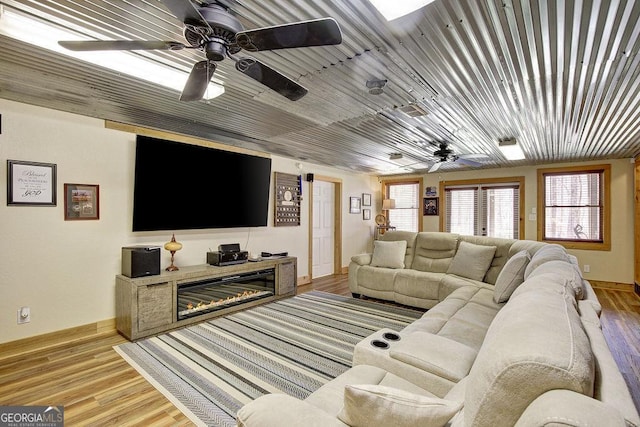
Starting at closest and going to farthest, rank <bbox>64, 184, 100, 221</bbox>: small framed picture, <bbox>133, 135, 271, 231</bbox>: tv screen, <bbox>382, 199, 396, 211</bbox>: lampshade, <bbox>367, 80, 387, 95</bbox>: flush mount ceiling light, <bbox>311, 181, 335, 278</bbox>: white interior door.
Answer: <bbox>367, 80, 387, 95</bbox>: flush mount ceiling light < <bbox>64, 184, 100, 221</bbox>: small framed picture < <bbox>133, 135, 271, 231</bbox>: tv screen < <bbox>311, 181, 335, 278</bbox>: white interior door < <bbox>382, 199, 396, 211</bbox>: lampshade

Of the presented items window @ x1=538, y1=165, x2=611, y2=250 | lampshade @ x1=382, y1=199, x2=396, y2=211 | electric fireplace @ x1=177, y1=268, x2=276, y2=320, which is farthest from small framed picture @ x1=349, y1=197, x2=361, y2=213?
window @ x1=538, y1=165, x2=611, y2=250

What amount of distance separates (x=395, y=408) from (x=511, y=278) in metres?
2.46

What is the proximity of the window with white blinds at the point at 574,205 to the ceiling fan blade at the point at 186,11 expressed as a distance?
21.7ft

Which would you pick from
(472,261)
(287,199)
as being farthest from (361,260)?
(287,199)

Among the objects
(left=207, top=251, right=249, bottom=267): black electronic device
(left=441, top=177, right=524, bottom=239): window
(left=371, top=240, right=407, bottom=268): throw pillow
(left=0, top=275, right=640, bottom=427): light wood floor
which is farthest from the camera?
(left=441, top=177, right=524, bottom=239): window

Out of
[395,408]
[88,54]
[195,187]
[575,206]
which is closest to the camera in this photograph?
[395,408]

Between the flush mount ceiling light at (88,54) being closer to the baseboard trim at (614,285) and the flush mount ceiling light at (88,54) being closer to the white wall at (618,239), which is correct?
the white wall at (618,239)

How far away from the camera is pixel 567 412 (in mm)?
576

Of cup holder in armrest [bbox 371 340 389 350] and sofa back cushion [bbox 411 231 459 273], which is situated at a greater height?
sofa back cushion [bbox 411 231 459 273]

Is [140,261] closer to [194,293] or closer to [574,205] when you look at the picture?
[194,293]

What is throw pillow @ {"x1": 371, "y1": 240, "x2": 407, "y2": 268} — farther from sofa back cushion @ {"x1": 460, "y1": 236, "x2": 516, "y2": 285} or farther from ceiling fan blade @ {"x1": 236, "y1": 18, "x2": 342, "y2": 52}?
ceiling fan blade @ {"x1": 236, "y1": 18, "x2": 342, "y2": 52}

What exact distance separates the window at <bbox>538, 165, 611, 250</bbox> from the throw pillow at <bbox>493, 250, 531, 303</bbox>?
387 centimetres

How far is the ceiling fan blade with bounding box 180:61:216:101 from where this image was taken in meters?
1.75

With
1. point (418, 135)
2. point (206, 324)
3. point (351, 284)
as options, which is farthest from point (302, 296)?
point (418, 135)
